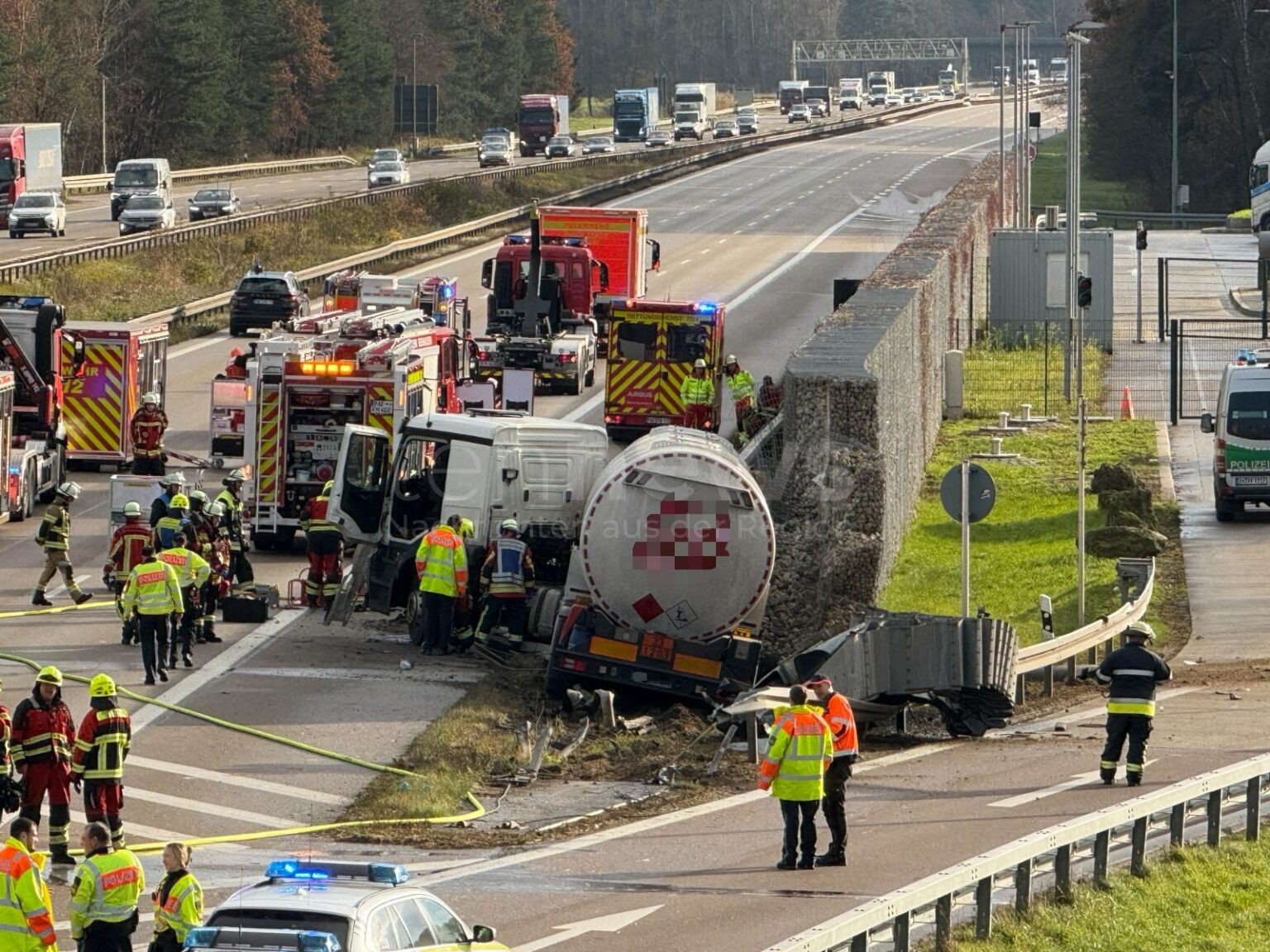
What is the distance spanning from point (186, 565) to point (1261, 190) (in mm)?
56540

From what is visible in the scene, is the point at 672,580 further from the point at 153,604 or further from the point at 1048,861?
the point at 1048,861

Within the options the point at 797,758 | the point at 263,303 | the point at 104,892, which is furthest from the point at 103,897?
the point at 263,303

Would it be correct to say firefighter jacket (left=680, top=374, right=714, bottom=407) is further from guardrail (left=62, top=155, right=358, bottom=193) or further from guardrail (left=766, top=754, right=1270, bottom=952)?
guardrail (left=62, top=155, right=358, bottom=193)

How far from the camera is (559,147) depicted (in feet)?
390

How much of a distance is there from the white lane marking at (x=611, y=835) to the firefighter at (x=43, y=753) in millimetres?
2774

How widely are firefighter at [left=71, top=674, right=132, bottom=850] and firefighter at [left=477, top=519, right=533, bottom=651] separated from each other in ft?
25.6

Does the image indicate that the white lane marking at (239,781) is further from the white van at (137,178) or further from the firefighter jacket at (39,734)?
the white van at (137,178)

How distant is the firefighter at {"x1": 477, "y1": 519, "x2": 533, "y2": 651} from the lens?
23.9 metres

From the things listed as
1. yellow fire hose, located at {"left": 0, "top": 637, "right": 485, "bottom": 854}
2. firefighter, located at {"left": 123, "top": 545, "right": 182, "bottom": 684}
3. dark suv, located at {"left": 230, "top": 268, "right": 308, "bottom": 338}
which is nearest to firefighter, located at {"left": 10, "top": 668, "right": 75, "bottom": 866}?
yellow fire hose, located at {"left": 0, "top": 637, "right": 485, "bottom": 854}

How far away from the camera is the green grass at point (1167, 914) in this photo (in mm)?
13688

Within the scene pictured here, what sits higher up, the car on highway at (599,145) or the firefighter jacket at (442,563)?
the car on highway at (599,145)

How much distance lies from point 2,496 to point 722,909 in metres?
19.3

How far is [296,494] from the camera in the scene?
29891mm

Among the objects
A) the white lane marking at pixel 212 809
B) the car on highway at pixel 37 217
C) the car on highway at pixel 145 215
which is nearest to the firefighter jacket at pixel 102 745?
the white lane marking at pixel 212 809
